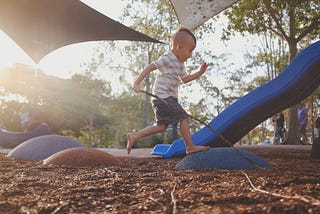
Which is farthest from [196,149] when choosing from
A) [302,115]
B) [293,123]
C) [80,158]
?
[302,115]

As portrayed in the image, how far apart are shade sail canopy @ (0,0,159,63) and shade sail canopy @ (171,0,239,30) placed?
43.1 inches

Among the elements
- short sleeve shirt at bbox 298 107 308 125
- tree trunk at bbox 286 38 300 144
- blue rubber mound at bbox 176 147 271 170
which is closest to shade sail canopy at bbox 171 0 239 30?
tree trunk at bbox 286 38 300 144

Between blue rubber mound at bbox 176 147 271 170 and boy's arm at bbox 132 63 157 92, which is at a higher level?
boy's arm at bbox 132 63 157 92

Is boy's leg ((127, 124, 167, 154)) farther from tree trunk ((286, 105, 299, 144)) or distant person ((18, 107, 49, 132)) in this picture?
tree trunk ((286, 105, 299, 144))

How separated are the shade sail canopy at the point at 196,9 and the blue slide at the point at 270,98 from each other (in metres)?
3.30

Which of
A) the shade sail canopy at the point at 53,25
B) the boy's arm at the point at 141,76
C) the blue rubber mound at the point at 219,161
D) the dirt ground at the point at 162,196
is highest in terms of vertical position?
the shade sail canopy at the point at 53,25

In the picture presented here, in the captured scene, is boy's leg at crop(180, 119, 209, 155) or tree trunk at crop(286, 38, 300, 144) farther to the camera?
tree trunk at crop(286, 38, 300, 144)

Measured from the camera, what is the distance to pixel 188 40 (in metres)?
3.47

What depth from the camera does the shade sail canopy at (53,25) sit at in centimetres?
811

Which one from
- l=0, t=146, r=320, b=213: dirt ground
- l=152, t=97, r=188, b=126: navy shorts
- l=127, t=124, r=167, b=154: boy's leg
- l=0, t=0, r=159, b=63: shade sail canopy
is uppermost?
l=0, t=0, r=159, b=63: shade sail canopy

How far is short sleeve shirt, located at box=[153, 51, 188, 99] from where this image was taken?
352 cm

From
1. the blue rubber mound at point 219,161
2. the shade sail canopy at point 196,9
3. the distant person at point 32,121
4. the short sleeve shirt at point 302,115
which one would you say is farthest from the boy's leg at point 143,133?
the short sleeve shirt at point 302,115

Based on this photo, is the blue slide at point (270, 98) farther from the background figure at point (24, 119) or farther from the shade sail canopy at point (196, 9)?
the background figure at point (24, 119)

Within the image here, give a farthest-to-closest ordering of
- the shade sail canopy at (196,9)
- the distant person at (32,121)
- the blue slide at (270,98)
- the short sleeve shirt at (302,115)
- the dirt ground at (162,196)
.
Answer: the short sleeve shirt at (302,115)
the distant person at (32,121)
the shade sail canopy at (196,9)
the blue slide at (270,98)
the dirt ground at (162,196)
